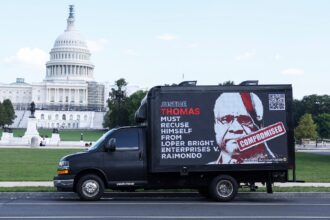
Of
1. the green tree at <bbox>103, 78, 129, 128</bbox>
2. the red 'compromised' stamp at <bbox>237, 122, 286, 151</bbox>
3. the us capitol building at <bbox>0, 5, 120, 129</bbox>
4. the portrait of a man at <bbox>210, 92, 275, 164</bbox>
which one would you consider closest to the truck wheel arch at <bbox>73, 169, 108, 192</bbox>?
the portrait of a man at <bbox>210, 92, 275, 164</bbox>

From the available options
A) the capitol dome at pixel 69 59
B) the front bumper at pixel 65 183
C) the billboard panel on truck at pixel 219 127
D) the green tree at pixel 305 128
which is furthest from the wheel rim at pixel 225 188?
the capitol dome at pixel 69 59

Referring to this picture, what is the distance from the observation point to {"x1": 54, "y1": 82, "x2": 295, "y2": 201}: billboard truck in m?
15.8

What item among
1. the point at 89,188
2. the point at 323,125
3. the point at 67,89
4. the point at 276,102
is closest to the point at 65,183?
the point at 89,188

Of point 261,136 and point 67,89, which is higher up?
point 67,89

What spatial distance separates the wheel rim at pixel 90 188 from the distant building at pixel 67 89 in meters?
165

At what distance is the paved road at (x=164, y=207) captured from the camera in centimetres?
1269

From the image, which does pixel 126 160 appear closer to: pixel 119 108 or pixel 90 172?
pixel 90 172

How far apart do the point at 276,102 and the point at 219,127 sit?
172 centimetres

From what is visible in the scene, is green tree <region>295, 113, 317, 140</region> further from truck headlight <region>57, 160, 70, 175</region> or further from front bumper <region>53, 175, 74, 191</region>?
front bumper <region>53, 175, 74, 191</region>

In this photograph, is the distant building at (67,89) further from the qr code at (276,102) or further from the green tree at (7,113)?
the qr code at (276,102)

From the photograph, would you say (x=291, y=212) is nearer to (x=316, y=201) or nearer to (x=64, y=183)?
(x=316, y=201)

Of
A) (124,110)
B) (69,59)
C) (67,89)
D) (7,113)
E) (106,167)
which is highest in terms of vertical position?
(69,59)

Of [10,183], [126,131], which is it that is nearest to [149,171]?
[126,131]

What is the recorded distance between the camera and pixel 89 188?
1563 cm
